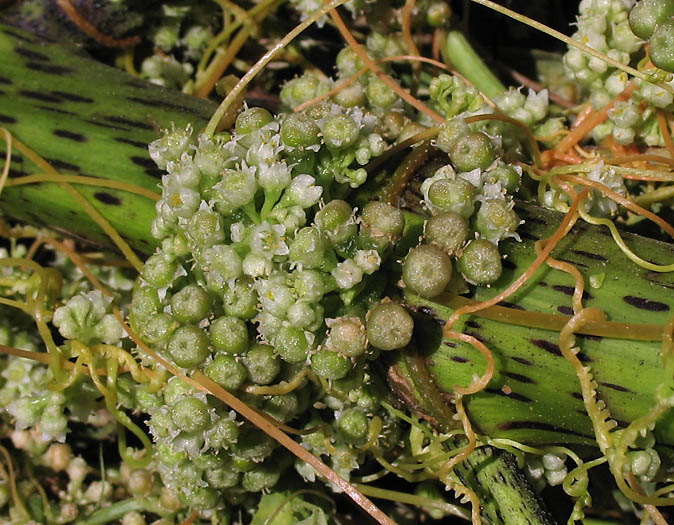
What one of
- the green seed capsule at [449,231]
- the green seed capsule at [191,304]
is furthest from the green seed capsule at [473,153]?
the green seed capsule at [191,304]

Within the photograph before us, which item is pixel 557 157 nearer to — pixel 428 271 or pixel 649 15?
pixel 649 15

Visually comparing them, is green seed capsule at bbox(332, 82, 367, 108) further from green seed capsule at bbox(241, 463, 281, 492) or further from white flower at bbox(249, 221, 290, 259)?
green seed capsule at bbox(241, 463, 281, 492)

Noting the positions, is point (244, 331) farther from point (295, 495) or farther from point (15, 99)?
point (15, 99)

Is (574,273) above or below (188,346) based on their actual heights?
above

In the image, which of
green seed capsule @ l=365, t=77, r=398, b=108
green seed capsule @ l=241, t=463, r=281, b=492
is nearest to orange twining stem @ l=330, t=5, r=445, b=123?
green seed capsule @ l=365, t=77, r=398, b=108

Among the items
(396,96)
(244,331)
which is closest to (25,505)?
(244,331)

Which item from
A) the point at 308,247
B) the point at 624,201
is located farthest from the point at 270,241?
the point at 624,201
